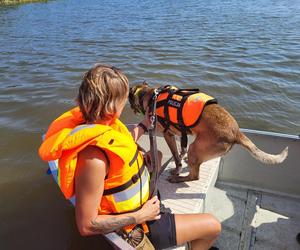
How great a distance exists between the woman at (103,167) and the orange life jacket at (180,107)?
1269 mm

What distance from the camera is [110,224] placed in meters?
2.42

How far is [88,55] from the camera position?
11398mm

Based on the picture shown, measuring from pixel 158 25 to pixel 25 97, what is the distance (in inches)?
392

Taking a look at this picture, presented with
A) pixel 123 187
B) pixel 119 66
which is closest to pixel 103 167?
pixel 123 187

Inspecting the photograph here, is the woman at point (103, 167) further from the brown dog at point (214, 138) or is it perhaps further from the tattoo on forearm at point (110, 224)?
the brown dog at point (214, 138)

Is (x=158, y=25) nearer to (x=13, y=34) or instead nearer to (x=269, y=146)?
(x=13, y=34)

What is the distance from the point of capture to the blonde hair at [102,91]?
222 cm

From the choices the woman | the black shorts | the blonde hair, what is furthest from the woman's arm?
the black shorts

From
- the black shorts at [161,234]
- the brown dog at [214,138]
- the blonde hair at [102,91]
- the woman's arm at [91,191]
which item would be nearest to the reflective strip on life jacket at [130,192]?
the woman's arm at [91,191]

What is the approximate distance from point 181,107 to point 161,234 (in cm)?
160

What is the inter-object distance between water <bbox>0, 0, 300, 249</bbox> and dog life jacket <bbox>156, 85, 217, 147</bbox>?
171cm

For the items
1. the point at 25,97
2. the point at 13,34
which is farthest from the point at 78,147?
the point at 13,34

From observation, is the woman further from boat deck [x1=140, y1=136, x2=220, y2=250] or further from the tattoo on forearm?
boat deck [x1=140, y1=136, x2=220, y2=250]

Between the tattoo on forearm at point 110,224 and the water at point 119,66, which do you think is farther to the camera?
the water at point 119,66
